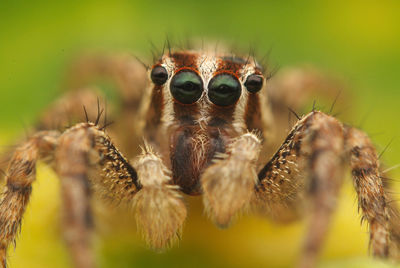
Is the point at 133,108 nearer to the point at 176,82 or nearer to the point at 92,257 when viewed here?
the point at 176,82

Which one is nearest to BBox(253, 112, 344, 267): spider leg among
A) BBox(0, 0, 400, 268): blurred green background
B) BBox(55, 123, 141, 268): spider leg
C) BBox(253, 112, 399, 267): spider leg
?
BBox(253, 112, 399, 267): spider leg

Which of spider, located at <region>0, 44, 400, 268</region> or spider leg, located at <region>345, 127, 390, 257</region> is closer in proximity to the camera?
spider, located at <region>0, 44, 400, 268</region>

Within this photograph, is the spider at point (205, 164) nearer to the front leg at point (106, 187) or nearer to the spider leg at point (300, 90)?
the front leg at point (106, 187)

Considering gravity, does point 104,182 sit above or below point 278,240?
above

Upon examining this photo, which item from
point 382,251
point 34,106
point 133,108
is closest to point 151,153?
point 382,251

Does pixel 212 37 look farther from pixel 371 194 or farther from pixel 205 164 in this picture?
pixel 371 194

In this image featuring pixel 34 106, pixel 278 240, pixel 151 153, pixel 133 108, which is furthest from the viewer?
pixel 34 106

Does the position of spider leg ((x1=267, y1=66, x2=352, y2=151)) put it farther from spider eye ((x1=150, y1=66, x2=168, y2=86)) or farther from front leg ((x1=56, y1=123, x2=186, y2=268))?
front leg ((x1=56, y1=123, x2=186, y2=268))
